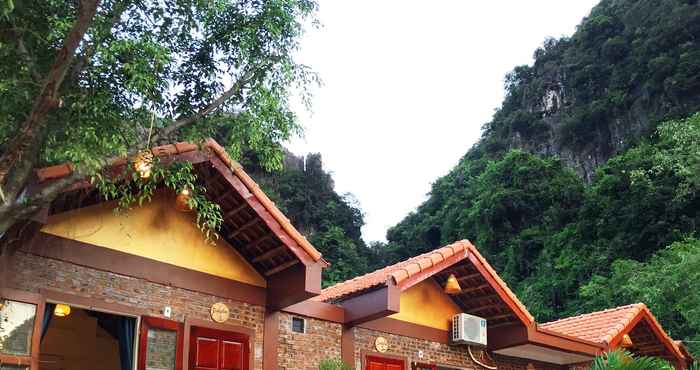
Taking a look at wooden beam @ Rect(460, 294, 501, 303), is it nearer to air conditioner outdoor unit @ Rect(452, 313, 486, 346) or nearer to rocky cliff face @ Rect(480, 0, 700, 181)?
air conditioner outdoor unit @ Rect(452, 313, 486, 346)

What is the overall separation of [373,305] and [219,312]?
2210mm

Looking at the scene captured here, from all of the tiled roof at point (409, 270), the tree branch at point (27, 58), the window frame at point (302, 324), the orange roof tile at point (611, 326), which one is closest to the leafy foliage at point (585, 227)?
the orange roof tile at point (611, 326)

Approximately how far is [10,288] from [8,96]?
223 centimetres

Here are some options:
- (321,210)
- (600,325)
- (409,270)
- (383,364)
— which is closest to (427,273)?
(409,270)

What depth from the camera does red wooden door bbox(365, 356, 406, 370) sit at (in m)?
11.2

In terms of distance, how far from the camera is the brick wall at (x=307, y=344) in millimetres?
10062

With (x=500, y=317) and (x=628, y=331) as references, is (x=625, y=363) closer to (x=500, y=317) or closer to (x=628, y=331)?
(x=500, y=317)

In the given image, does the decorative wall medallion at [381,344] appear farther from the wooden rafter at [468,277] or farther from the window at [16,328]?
the window at [16,328]

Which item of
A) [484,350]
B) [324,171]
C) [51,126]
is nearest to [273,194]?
[324,171]

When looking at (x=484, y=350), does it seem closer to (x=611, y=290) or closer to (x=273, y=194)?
(x=611, y=290)

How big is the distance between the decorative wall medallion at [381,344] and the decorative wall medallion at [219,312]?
9.14 feet

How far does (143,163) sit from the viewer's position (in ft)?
24.4

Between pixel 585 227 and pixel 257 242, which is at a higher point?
pixel 585 227

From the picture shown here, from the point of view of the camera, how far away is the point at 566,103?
47.3 m
